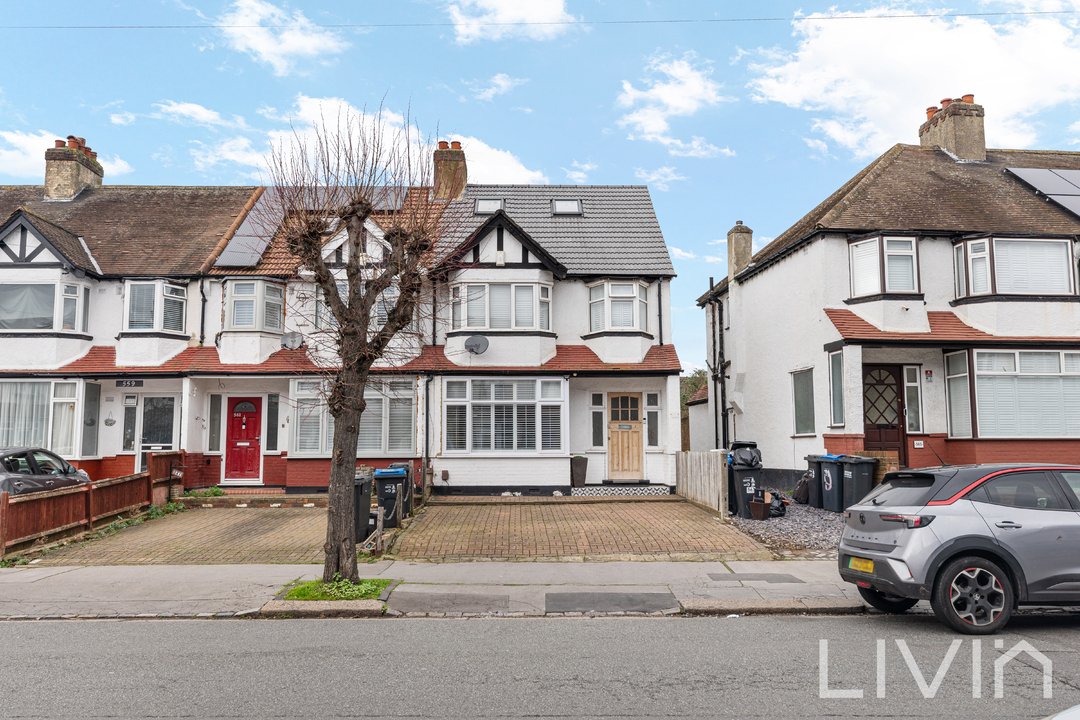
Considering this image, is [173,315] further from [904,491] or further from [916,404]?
[916,404]

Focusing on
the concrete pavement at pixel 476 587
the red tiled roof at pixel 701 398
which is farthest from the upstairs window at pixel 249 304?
the red tiled roof at pixel 701 398

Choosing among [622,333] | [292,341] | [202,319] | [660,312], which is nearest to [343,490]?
[292,341]

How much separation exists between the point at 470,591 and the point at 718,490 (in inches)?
264

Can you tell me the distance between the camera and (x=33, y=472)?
1305 cm

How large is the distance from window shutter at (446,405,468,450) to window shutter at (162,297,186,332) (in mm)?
7644

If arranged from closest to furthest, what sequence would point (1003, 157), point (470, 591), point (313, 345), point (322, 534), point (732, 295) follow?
point (470, 591)
point (322, 534)
point (313, 345)
point (1003, 157)
point (732, 295)

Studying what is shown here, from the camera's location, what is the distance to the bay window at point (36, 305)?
18.1 m

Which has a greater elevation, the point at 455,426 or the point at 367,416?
the point at 367,416

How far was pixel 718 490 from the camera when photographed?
45.3ft

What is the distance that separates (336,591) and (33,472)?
8.41 metres

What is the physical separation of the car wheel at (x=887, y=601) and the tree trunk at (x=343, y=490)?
234 inches

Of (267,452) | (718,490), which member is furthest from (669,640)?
(267,452)

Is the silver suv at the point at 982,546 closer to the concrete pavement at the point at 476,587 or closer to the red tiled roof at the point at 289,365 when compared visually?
the concrete pavement at the point at 476,587

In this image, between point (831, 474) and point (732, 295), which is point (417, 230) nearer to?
point (831, 474)
